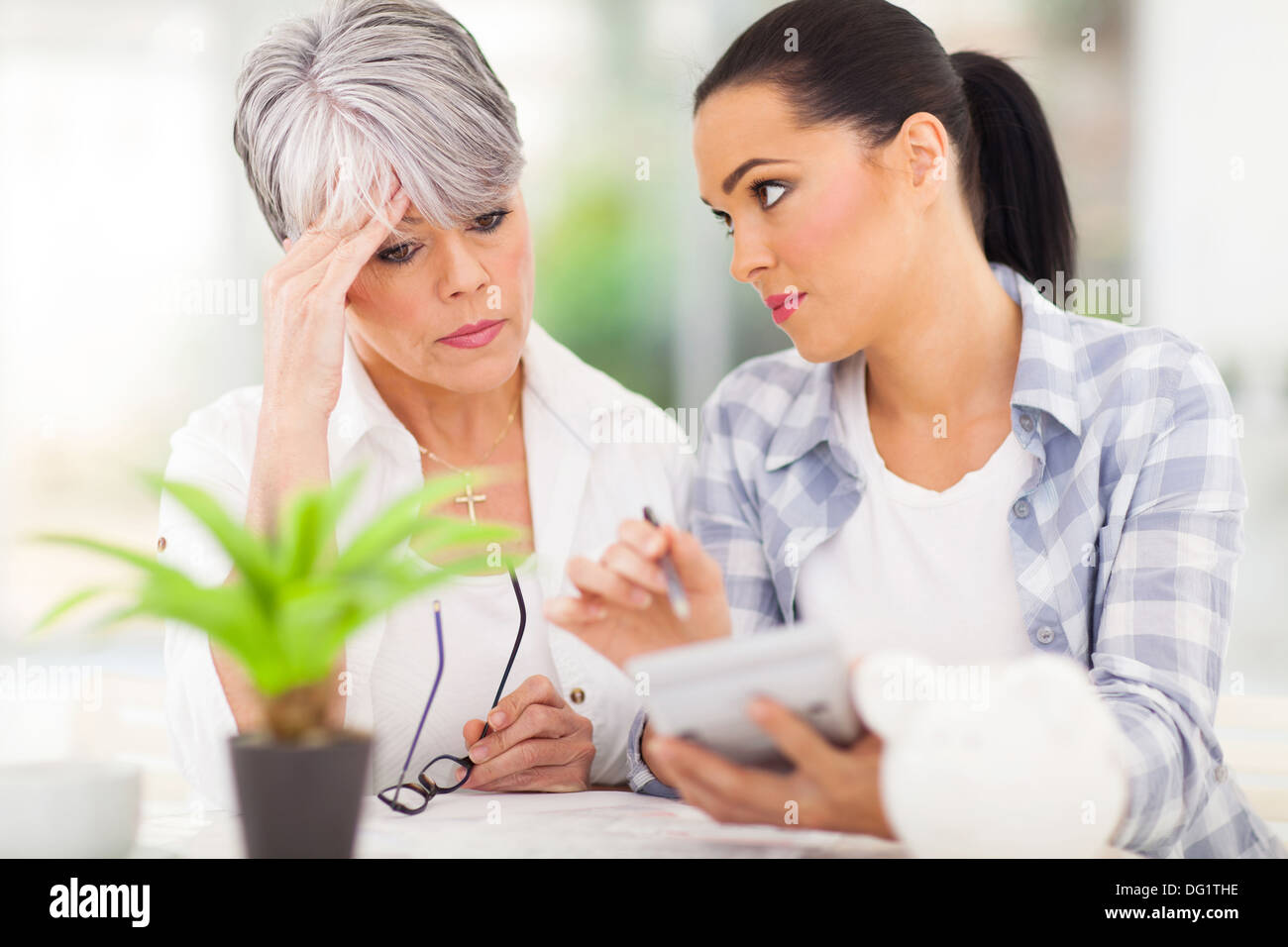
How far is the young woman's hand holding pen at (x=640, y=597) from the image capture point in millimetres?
1106

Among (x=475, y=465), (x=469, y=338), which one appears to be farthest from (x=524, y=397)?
(x=469, y=338)

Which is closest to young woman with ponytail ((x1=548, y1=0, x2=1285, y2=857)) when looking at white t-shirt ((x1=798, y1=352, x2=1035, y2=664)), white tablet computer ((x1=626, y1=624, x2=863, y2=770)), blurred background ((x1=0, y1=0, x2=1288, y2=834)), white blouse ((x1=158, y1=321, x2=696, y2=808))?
white t-shirt ((x1=798, y1=352, x2=1035, y2=664))

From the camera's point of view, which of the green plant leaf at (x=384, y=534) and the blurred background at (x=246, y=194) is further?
the blurred background at (x=246, y=194)

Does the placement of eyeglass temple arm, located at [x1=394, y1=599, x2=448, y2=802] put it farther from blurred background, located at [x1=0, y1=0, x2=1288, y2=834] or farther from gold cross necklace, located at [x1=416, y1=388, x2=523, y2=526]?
blurred background, located at [x1=0, y1=0, x2=1288, y2=834]

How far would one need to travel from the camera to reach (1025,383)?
1.60 m

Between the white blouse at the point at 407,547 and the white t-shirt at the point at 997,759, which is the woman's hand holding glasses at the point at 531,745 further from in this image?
the white t-shirt at the point at 997,759

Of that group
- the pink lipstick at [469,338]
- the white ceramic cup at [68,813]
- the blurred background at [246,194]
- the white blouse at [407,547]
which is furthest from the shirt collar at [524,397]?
the blurred background at [246,194]

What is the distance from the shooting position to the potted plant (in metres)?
0.86

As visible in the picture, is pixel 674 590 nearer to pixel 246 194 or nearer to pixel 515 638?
pixel 515 638

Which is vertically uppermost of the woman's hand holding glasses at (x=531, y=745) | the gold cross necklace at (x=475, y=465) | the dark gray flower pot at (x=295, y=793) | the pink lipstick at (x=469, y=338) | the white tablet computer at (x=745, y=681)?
the pink lipstick at (x=469, y=338)

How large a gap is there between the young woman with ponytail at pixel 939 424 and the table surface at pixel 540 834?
0.56 feet

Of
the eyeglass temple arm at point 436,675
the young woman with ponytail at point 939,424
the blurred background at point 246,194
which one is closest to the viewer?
the young woman with ponytail at point 939,424

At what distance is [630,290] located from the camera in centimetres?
452
